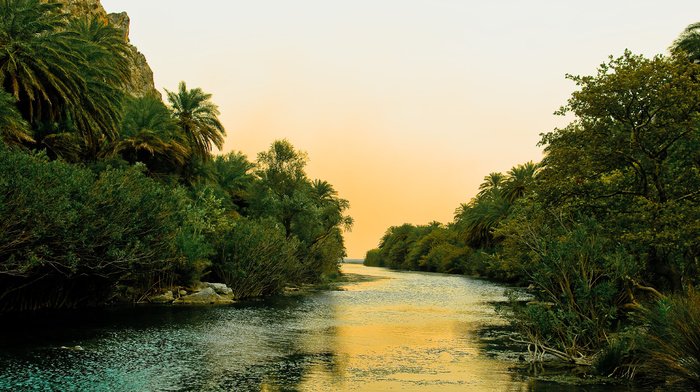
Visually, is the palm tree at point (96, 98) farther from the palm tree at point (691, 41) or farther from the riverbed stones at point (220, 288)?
the palm tree at point (691, 41)

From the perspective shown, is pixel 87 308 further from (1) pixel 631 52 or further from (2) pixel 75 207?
(1) pixel 631 52

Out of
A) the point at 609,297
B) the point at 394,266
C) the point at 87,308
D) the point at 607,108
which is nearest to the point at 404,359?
the point at 609,297

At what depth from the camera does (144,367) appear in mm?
12930

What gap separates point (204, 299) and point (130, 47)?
42072 mm

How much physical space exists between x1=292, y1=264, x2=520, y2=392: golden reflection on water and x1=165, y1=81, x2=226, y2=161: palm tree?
79.0 ft

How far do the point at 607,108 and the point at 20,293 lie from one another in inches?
989

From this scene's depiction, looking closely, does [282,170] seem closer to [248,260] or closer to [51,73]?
[248,260]

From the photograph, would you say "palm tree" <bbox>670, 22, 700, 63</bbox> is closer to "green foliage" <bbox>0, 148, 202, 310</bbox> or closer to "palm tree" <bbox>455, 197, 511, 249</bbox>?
"palm tree" <bbox>455, 197, 511, 249</bbox>

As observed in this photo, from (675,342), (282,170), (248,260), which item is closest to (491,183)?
(282,170)

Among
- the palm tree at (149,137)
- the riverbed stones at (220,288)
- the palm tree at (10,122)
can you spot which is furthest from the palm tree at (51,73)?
the riverbed stones at (220,288)

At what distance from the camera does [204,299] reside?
31.7 metres

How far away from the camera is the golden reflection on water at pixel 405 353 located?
470 inches

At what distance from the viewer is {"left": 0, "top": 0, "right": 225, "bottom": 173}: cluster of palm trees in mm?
24172

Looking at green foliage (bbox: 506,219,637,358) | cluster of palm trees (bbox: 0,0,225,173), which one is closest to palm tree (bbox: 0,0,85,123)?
cluster of palm trees (bbox: 0,0,225,173)
